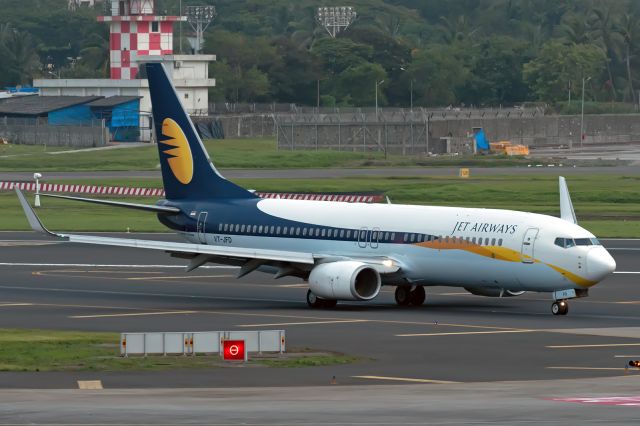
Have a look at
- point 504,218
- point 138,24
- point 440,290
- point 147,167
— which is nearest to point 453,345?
point 504,218

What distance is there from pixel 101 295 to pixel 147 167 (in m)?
92.3

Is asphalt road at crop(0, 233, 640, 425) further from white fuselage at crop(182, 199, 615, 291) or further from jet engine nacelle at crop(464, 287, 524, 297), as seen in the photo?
white fuselage at crop(182, 199, 615, 291)

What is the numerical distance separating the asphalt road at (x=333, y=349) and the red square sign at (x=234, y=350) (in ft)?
4.39

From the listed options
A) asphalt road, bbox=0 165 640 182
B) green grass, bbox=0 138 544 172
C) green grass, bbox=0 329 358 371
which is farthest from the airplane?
green grass, bbox=0 138 544 172

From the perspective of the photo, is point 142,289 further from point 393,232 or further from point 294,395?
point 294,395

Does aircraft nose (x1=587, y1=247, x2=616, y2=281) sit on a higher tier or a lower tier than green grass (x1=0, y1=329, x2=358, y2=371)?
higher

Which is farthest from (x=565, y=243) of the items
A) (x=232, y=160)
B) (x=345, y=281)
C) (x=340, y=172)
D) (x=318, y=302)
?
(x=232, y=160)

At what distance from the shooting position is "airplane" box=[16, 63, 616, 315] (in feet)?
170

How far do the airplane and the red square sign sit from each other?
13678mm

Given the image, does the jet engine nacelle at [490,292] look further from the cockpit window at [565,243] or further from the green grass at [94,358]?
the green grass at [94,358]

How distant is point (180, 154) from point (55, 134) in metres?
127

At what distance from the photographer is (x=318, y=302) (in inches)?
2176

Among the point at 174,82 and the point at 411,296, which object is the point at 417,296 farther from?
the point at 174,82

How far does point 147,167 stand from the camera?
495 feet
